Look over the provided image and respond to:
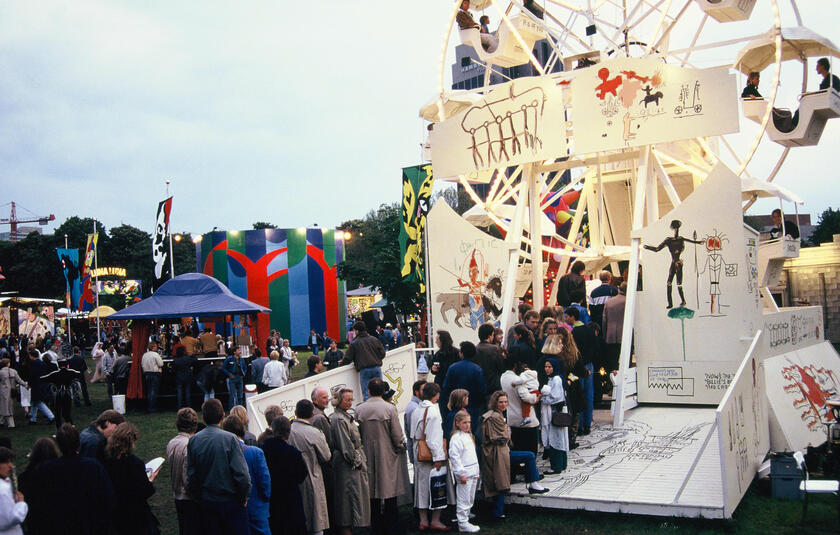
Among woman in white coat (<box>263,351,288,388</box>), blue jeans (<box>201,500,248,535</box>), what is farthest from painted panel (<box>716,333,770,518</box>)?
woman in white coat (<box>263,351,288,388</box>)

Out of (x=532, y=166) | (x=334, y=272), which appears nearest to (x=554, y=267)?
(x=532, y=166)

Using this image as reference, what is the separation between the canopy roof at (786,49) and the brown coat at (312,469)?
39.1ft

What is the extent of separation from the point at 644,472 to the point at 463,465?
2.56 metres

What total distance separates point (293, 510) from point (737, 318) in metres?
8.16

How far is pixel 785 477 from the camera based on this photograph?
9195mm

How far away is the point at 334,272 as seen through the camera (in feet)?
134

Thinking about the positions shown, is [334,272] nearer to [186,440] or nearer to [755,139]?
[755,139]

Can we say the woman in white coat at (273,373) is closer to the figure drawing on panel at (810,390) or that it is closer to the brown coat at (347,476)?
the brown coat at (347,476)

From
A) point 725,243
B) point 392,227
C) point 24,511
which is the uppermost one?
point 392,227

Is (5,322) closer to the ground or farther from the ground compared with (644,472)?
farther from the ground

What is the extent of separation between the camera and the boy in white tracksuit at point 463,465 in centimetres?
835

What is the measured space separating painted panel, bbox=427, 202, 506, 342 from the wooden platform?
410 cm

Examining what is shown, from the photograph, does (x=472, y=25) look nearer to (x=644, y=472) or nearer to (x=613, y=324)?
(x=613, y=324)

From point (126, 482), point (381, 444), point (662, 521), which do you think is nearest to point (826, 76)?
point (662, 521)
